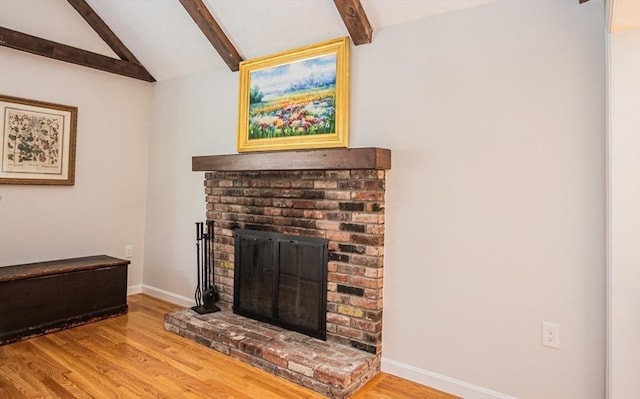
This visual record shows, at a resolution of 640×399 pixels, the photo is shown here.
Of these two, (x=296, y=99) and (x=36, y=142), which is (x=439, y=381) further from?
(x=36, y=142)

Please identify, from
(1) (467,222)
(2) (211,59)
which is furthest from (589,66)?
(2) (211,59)

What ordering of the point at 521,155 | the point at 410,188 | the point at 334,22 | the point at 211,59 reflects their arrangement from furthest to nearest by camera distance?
1. the point at 211,59
2. the point at 334,22
3. the point at 410,188
4. the point at 521,155

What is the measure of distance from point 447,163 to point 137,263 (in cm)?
337

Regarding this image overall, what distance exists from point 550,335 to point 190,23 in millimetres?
3314

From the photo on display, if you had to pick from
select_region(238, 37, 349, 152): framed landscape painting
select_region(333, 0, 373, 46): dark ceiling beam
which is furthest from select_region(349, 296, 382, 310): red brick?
select_region(333, 0, 373, 46): dark ceiling beam

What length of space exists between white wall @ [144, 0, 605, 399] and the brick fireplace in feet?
0.34

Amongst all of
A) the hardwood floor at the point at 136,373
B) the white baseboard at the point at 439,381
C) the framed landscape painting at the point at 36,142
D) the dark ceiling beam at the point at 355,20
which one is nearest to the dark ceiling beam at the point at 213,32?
the dark ceiling beam at the point at 355,20

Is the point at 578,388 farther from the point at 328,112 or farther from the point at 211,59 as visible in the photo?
the point at 211,59

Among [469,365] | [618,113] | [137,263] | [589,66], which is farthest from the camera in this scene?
[137,263]

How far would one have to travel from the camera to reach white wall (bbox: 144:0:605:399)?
1.92 m

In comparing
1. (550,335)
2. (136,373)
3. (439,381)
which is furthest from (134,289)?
(550,335)

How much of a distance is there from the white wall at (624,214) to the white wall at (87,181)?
156 inches

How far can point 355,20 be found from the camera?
2477 millimetres

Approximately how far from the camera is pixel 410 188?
244cm
